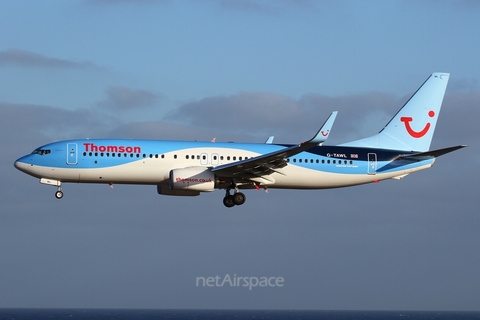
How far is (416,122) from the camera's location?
65.0 metres

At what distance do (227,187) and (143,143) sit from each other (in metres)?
6.85

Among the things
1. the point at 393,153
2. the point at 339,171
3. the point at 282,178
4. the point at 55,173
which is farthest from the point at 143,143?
the point at 393,153

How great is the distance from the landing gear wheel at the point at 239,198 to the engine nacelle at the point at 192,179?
113 inches

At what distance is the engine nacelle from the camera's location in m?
54.9

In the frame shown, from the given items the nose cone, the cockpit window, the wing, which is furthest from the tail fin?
Result: the nose cone

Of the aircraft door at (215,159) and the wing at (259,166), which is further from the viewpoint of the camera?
the aircraft door at (215,159)

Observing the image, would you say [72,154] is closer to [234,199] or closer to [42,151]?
[42,151]

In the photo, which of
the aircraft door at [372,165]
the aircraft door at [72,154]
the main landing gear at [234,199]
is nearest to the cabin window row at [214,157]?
the main landing gear at [234,199]

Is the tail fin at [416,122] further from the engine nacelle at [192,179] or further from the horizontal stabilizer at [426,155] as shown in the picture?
the engine nacelle at [192,179]

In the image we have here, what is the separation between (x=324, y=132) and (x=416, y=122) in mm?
17938

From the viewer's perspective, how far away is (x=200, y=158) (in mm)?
56562

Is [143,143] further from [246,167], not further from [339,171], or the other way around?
[339,171]

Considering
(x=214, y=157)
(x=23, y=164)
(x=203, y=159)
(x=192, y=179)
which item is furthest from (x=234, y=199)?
(x=23, y=164)

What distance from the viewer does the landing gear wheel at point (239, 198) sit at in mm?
58250
